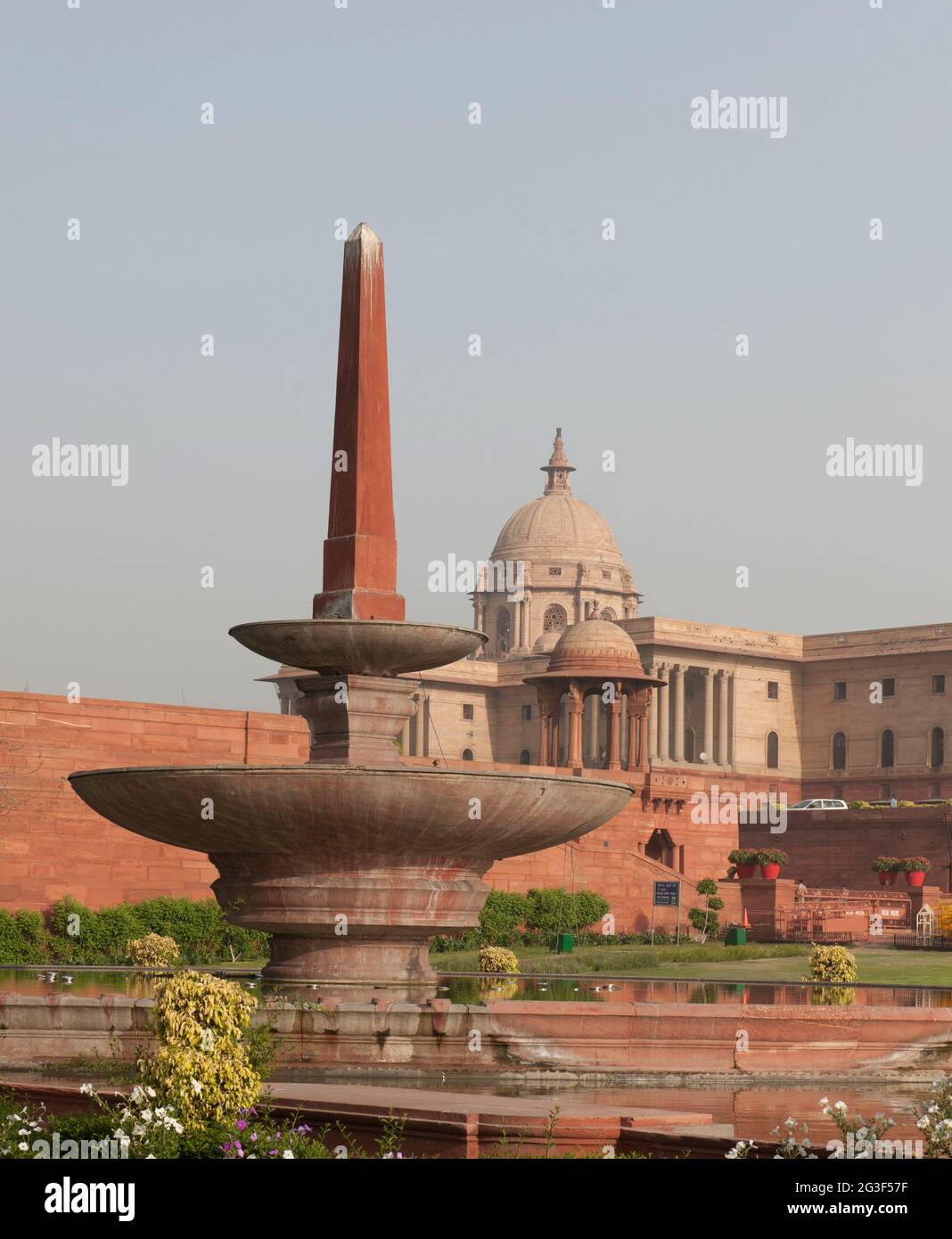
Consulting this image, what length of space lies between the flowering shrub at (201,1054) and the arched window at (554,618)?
113 m

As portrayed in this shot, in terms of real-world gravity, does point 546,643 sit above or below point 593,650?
above

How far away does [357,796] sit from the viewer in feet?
45.2

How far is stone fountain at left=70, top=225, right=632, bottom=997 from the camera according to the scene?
13875 mm

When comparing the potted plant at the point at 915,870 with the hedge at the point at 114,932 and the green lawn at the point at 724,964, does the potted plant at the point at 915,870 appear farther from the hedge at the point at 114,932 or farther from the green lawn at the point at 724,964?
the hedge at the point at 114,932

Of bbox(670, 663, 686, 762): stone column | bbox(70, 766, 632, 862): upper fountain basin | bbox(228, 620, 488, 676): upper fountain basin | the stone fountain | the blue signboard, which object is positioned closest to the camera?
bbox(70, 766, 632, 862): upper fountain basin

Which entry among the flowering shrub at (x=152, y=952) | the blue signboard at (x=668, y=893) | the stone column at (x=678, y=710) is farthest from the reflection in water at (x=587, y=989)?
the stone column at (x=678, y=710)

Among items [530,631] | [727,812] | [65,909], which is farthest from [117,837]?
[530,631]

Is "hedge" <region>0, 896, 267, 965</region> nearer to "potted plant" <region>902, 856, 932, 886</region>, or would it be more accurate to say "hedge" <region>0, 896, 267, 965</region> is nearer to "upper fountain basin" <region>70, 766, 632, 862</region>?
"upper fountain basin" <region>70, 766, 632, 862</region>

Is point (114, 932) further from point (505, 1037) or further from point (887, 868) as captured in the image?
point (887, 868)

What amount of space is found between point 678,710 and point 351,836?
76.9 metres

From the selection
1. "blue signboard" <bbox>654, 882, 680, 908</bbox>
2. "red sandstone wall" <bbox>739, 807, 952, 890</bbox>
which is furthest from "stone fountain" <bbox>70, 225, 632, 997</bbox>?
"red sandstone wall" <bbox>739, 807, 952, 890</bbox>

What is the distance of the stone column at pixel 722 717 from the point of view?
91.9 m

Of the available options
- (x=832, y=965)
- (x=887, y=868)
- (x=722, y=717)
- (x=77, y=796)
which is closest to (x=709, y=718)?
(x=722, y=717)

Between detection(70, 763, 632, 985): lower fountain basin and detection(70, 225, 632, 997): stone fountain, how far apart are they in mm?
15
